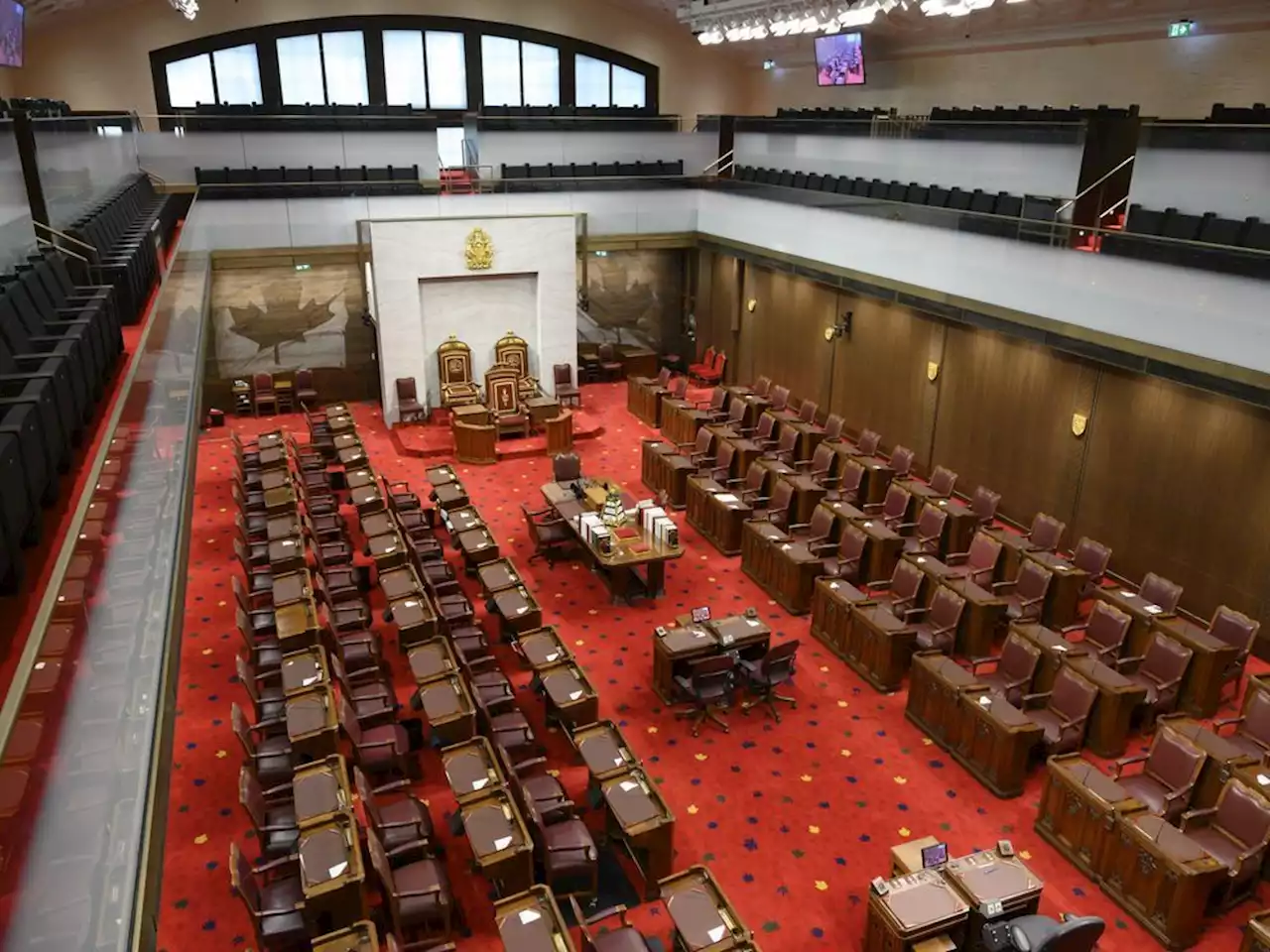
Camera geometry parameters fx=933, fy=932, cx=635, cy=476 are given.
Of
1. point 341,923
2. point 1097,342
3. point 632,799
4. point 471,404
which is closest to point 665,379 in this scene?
point 471,404

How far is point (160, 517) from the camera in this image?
545cm

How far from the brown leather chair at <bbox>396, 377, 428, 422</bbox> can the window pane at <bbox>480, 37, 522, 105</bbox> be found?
10.1 m

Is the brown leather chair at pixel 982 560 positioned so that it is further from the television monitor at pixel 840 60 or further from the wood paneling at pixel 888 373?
the television monitor at pixel 840 60

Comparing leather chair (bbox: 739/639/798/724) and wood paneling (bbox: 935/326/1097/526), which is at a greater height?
wood paneling (bbox: 935/326/1097/526)

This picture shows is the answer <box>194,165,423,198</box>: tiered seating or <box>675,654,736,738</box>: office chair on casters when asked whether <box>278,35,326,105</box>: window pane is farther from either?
<box>675,654,736,738</box>: office chair on casters

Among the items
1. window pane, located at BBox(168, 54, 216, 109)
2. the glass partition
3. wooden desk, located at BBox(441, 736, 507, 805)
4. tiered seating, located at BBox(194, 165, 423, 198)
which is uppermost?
window pane, located at BBox(168, 54, 216, 109)

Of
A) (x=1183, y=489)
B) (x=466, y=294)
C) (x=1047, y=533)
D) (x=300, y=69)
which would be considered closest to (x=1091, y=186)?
(x=1183, y=489)

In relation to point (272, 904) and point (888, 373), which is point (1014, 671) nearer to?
point (272, 904)

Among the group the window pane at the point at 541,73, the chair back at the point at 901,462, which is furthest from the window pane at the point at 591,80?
the chair back at the point at 901,462

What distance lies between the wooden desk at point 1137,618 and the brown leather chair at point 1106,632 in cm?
6

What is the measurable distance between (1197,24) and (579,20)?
1439cm

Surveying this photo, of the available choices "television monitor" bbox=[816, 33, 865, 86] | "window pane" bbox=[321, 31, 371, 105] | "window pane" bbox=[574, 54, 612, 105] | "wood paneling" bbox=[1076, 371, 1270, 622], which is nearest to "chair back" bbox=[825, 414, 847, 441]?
"wood paneling" bbox=[1076, 371, 1270, 622]

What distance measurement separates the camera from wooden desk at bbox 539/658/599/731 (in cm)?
757

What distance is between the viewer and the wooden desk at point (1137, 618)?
339 inches
